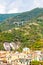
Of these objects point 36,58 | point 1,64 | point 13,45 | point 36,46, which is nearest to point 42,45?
point 36,46

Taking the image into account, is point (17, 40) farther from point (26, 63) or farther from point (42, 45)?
point (26, 63)

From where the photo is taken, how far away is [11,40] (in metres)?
82.8

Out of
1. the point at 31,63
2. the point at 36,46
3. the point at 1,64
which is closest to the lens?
the point at 1,64

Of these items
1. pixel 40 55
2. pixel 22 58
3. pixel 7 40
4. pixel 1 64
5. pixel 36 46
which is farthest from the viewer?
pixel 7 40

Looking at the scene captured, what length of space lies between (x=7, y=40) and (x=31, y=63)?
3770cm

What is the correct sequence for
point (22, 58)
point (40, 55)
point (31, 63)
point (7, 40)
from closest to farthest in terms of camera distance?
point (31, 63), point (22, 58), point (40, 55), point (7, 40)

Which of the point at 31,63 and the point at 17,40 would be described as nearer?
the point at 31,63

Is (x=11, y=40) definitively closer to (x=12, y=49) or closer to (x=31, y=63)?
(x=12, y=49)

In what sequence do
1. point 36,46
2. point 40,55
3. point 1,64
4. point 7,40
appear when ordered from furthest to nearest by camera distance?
point 7,40 < point 36,46 < point 40,55 < point 1,64

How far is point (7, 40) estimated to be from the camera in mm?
82062

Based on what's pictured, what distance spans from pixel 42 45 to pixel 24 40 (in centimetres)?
1391

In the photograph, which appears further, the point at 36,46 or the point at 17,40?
the point at 17,40

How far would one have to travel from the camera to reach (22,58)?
163ft

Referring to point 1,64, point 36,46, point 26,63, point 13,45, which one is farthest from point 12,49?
point 1,64
